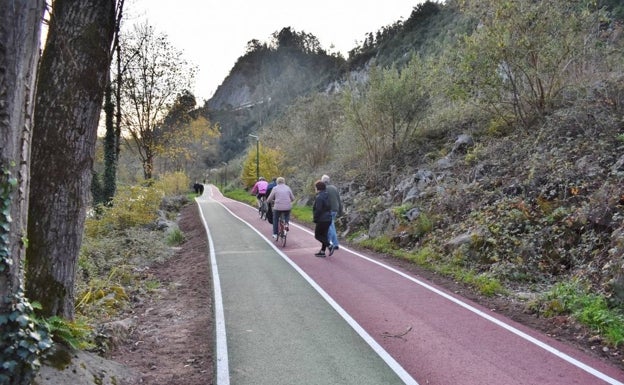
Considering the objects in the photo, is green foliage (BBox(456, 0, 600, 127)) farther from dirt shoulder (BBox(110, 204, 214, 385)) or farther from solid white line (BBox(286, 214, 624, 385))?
dirt shoulder (BBox(110, 204, 214, 385))

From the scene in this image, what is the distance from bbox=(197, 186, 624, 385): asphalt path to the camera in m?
5.04

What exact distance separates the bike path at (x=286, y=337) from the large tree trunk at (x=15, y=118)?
2.44 m

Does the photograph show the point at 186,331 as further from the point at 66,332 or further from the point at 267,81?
the point at 267,81

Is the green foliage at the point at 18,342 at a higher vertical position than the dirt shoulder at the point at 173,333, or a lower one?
higher

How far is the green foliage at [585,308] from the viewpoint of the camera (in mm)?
6086

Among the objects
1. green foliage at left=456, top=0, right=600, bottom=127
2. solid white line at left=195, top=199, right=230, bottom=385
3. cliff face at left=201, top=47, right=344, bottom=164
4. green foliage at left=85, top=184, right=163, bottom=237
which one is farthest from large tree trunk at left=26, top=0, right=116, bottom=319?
cliff face at left=201, top=47, right=344, bottom=164

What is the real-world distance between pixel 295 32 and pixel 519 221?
510ft

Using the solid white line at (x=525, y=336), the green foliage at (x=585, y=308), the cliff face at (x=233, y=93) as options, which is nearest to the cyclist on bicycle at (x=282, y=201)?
the solid white line at (x=525, y=336)

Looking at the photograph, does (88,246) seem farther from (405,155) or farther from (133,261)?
(405,155)

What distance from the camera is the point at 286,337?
6172 millimetres

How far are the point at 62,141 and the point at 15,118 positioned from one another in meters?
1.09

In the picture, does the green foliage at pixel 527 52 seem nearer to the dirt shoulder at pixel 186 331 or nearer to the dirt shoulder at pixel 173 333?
the dirt shoulder at pixel 186 331

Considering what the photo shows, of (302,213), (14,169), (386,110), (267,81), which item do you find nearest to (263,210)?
(302,213)

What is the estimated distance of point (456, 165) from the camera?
640 inches
